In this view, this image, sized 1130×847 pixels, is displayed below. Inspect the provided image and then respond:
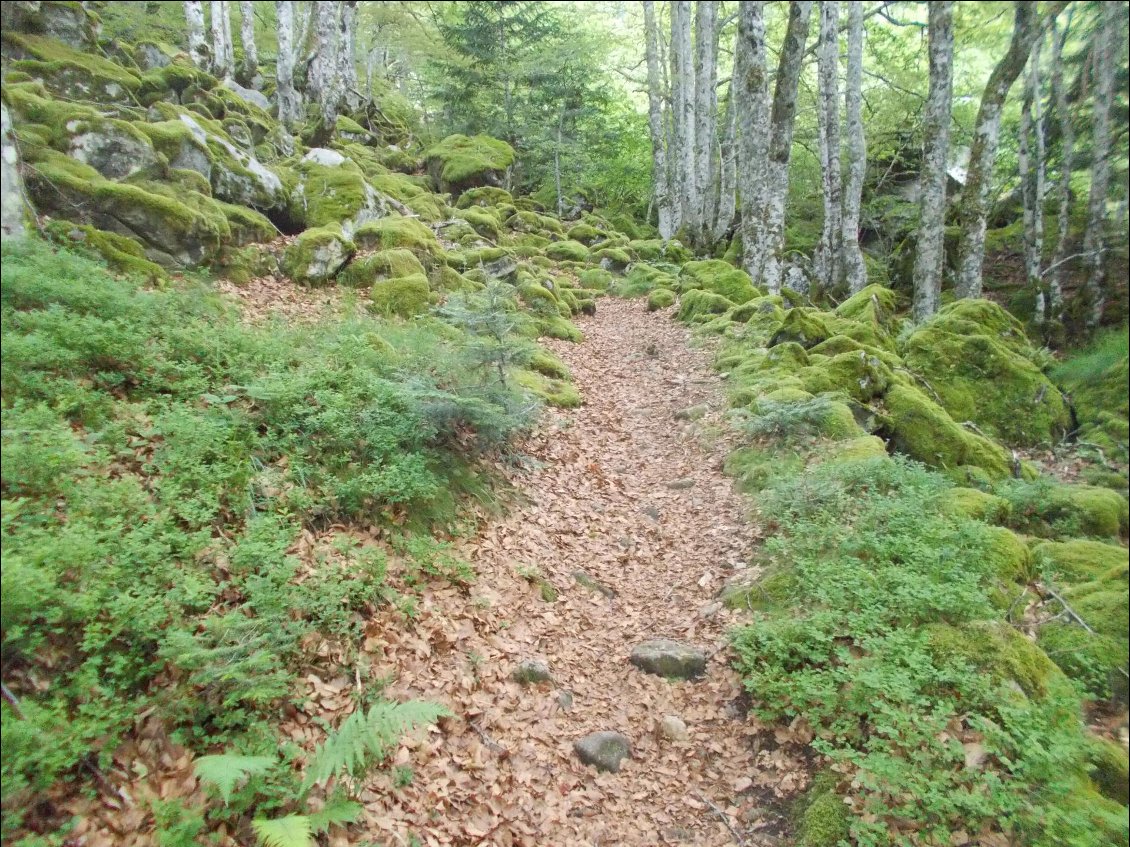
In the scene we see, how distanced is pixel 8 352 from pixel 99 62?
9.77m

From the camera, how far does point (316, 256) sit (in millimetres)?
10133

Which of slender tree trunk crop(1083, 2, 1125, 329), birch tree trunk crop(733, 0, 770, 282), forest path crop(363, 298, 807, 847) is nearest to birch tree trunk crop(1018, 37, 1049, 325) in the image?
slender tree trunk crop(1083, 2, 1125, 329)

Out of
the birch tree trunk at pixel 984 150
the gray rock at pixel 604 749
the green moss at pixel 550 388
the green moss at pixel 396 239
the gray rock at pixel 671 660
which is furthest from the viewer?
the green moss at pixel 396 239

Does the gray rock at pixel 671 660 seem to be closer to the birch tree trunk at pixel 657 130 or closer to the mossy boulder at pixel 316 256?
the mossy boulder at pixel 316 256

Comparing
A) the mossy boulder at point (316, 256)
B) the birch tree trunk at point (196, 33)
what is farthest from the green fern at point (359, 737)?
the birch tree trunk at point (196, 33)

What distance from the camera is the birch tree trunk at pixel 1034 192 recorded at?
45.3 ft

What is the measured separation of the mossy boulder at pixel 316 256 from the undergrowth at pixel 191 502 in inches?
129

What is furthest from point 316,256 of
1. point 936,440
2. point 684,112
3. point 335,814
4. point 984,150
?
point 684,112

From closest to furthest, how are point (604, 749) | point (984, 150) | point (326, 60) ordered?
point (604, 749)
point (984, 150)
point (326, 60)

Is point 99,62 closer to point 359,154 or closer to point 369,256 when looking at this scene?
point 369,256

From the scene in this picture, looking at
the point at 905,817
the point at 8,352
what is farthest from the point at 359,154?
the point at 905,817

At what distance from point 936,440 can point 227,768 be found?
798 cm

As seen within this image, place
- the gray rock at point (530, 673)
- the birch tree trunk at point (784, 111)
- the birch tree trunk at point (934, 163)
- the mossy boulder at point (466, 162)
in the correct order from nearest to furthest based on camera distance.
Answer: the gray rock at point (530, 673) → the birch tree trunk at point (934, 163) → the birch tree trunk at point (784, 111) → the mossy boulder at point (466, 162)

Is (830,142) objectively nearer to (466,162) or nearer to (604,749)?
(466,162)
